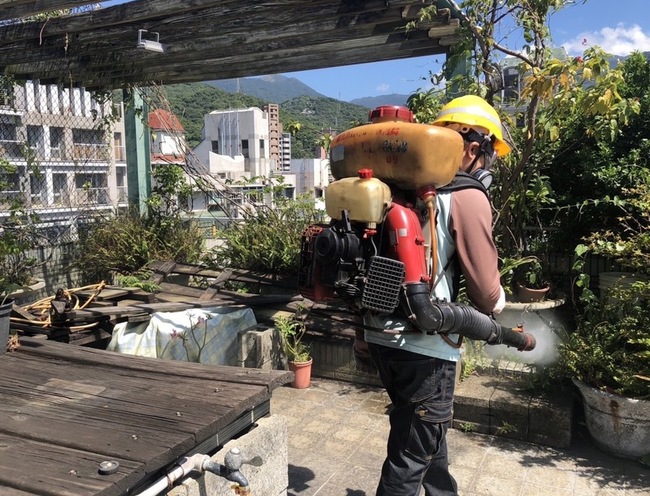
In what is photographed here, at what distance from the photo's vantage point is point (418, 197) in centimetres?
231

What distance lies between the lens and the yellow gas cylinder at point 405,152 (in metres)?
2.18

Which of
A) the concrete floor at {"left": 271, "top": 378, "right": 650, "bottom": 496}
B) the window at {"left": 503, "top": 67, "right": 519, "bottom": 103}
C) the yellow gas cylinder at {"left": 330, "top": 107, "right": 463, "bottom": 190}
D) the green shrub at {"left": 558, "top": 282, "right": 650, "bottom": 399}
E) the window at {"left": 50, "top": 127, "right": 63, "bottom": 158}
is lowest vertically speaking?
the concrete floor at {"left": 271, "top": 378, "right": 650, "bottom": 496}

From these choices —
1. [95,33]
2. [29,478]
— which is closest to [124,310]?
[95,33]

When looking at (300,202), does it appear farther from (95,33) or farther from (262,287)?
(95,33)

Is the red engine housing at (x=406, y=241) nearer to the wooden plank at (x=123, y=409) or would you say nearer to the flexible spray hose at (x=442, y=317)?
the flexible spray hose at (x=442, y=317)

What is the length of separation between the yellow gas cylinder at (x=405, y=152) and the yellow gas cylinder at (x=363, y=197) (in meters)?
0.10

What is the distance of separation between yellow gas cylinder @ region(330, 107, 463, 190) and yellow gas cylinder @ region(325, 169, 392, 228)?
98 mm

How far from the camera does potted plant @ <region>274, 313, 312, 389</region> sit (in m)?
4.78

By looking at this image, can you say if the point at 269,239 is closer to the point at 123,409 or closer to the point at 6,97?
the point at 123,409

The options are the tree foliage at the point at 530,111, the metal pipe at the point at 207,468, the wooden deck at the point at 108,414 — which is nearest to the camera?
the wooden deck at the point at 108,414

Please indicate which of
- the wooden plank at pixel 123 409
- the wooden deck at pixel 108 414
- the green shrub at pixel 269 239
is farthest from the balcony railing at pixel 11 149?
the wooden plank at pixel 123 409

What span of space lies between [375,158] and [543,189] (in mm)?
2771

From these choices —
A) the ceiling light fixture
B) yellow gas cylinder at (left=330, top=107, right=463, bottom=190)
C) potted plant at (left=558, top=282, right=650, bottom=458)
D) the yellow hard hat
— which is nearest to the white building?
the ceiling light fixture

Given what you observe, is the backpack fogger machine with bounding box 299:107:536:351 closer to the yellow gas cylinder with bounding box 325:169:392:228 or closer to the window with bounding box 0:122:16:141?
the yellow gas cylinder with bounding box 325:169:392:228
